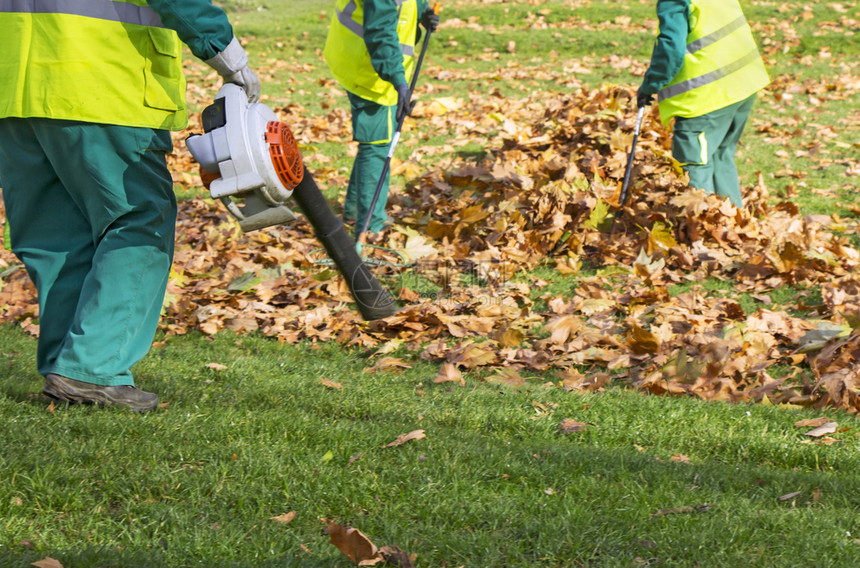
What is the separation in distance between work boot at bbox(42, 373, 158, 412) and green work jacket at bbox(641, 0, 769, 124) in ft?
A: 14.7

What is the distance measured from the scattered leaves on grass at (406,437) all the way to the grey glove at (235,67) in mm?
1592

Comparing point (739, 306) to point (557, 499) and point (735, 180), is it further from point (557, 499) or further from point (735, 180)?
point (557, 499)

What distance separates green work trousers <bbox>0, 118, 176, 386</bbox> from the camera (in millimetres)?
3254

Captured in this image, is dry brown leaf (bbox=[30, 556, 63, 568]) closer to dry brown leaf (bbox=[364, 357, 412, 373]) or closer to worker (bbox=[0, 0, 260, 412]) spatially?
worker (bbox=[0, 0, 260, 412])

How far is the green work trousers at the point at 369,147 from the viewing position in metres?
6.48

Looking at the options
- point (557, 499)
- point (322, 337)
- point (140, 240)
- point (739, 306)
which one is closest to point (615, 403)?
point (557, 499)

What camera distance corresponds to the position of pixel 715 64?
6.14 m

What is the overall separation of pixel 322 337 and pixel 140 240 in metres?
1.89

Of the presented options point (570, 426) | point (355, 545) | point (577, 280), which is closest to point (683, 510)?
point (570, 426)

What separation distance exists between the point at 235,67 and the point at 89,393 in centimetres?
148

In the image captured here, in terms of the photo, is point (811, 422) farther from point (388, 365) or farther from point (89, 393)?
point (89, 393)

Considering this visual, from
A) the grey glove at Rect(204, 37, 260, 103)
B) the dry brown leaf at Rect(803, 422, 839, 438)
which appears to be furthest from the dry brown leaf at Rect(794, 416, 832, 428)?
the grey glove at Rect(204, 37, 260, 103)

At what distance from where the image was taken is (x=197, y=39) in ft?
10.3

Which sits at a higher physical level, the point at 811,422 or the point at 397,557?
the point at 397,557
